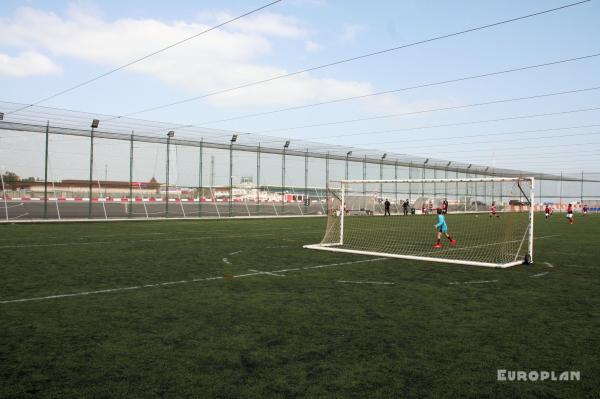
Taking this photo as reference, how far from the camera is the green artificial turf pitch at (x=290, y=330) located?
4.23 meters

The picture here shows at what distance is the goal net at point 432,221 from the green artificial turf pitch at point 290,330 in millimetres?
3492

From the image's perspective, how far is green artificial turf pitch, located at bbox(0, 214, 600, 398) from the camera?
13.9 feet

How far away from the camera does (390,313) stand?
22.3 ft

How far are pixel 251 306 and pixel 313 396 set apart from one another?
3.32m

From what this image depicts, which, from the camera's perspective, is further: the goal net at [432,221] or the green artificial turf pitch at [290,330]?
the goal net at [432,221]

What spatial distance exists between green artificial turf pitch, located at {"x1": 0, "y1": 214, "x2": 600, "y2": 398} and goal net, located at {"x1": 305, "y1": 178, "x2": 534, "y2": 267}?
137 inches

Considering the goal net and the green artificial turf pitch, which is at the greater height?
the goal net

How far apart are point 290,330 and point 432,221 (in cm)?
3227

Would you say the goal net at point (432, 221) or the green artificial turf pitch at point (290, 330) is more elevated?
the goal net at point (432, 221)

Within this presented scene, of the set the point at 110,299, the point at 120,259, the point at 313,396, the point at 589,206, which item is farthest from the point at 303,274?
the point at 589,206

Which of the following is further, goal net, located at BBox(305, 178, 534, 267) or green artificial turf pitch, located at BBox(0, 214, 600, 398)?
goal net, located at BBox(305, 178, 534, 267)

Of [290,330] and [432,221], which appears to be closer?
[290,330]

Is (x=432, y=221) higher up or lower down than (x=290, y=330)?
higher up

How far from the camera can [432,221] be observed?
3641 cm
